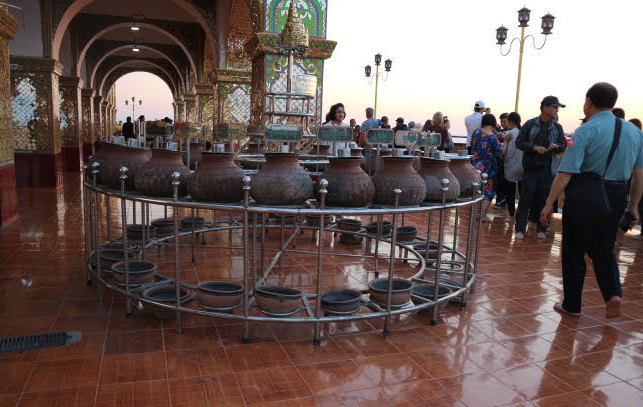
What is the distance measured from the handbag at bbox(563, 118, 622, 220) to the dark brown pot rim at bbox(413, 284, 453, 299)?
107 cm

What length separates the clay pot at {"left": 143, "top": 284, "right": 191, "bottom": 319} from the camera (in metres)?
3.30

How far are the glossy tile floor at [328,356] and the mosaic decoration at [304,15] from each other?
4.39m

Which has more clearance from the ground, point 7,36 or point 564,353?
point 7,36

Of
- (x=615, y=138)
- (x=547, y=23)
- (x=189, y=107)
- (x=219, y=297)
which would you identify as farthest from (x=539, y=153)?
(x=189, y=107)

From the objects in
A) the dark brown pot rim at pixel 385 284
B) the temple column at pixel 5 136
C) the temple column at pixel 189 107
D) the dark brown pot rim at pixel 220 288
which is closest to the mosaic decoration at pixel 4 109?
the temple column at pixel 5 136

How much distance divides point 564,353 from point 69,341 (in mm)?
3094

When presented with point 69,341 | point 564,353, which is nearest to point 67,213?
point 69,341

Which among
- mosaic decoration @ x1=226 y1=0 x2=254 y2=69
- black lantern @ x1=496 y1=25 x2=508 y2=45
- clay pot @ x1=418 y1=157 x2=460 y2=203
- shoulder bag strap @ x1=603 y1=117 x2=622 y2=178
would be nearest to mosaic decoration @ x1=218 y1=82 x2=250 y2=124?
mosaic decoration @ x1=226 y1=0 x2=254 y2=69

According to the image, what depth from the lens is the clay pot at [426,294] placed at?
3.52 meters

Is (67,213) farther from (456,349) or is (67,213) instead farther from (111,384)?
(456,349)

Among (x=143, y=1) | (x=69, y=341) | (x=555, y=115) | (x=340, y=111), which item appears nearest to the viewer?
(x=69, y=341)

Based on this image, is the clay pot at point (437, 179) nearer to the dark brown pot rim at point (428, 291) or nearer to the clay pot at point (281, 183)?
the dark brown pot rim at point (428, 291)

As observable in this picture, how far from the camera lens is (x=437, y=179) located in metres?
3.51

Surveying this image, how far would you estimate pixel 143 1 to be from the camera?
44.1 feet
